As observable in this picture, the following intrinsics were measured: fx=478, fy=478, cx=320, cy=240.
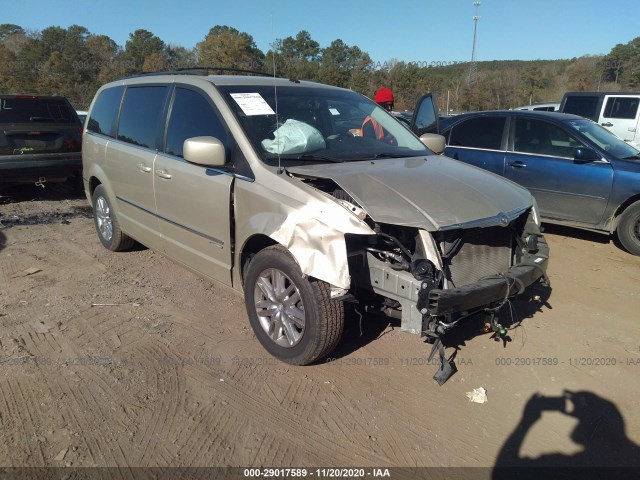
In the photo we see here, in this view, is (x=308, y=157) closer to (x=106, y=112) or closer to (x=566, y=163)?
(x=106, y=112)

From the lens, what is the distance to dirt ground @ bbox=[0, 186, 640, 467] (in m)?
2.63

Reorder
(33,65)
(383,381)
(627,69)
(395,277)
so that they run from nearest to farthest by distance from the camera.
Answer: (395,277) → (383,381) → (33,65) → (627,69)

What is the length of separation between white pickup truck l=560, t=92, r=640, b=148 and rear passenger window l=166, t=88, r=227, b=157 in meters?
10.2

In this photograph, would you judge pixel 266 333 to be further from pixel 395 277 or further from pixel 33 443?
pixel 33 443

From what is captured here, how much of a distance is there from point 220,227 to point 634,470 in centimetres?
297

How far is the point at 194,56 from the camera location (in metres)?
32.9

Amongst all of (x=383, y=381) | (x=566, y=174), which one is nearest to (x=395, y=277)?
(x=383, y=381)

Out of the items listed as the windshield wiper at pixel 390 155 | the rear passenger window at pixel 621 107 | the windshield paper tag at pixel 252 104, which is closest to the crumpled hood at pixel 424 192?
the windshield wiper at pixel 390 155

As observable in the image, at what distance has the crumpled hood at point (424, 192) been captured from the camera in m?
2.88

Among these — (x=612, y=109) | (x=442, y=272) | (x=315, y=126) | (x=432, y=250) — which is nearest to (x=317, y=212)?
(x=432, y=250)

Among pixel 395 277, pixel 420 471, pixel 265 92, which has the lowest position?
pixel 420 471

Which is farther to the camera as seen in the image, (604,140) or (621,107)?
(621,107)

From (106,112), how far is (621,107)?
36.4 ft

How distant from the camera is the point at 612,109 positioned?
11180 mm
